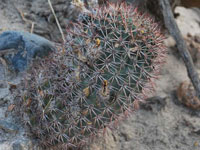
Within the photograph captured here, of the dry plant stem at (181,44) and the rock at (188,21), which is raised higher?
the dry plant stem at (181,44)

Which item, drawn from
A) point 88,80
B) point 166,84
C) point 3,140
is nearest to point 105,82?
point 88,80

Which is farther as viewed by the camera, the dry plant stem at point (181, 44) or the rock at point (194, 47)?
the rock at point (194, 47)

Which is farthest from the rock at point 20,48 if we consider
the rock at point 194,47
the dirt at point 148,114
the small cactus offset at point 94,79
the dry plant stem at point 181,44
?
the rock at point 194,47

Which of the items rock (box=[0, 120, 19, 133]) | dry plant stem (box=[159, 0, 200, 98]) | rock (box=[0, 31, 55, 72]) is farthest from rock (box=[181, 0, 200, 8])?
rock (box=[0, 120, 19, 133])

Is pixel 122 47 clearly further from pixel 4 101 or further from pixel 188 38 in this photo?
pixel 188 38

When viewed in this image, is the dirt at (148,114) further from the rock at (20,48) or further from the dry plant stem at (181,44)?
the dry plant stem at (181,44)

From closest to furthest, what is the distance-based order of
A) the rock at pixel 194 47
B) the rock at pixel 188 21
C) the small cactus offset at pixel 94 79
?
the small cactus offset at pixel 94 79 → the rock at pixel 194 47 → the rock at pixel 188 21

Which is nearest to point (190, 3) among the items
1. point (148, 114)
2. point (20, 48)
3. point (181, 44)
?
point (181, 44)

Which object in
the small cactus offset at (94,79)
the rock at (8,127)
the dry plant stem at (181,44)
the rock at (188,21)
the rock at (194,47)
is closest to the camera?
the small cactus offset at (94,79)
